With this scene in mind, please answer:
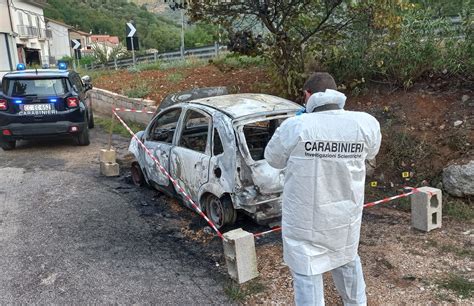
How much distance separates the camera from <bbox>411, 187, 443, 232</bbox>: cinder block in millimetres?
4763

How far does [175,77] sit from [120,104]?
70.5 inches

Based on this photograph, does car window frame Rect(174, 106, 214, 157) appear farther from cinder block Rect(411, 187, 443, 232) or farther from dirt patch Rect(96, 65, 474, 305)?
cinder block Rect(411, 187, 443, 232)

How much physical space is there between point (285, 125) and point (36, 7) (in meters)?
65.3

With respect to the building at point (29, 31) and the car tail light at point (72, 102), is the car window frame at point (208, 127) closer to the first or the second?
the car tail light at point (72, 102)

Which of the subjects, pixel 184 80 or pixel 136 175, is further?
pixel 184 80

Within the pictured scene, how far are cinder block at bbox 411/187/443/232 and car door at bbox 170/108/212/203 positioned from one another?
2292mm

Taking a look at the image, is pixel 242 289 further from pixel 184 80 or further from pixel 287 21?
pixel 184 80

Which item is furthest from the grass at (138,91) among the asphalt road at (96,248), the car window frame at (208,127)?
the car window frame at (208,127)

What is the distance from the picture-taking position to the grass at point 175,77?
1314 cm

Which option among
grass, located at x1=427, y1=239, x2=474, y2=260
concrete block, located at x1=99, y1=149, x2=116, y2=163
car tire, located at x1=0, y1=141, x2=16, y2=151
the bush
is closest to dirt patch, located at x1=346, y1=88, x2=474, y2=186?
the bush

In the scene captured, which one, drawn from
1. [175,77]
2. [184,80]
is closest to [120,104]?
[175,77]

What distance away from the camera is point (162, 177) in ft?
20.0

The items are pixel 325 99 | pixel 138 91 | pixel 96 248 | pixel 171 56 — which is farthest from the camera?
pixel 171 56

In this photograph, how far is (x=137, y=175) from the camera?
708 centimetres
